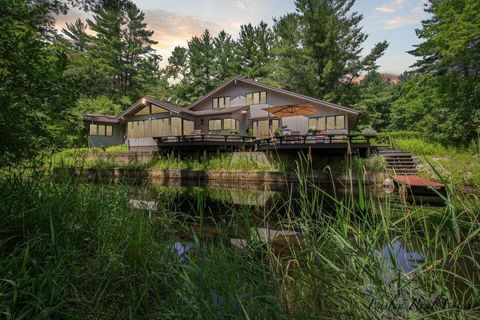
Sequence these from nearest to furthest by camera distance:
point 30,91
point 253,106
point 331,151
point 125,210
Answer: point 30,91 < point 125,210 < point 331,151 < point 253,106

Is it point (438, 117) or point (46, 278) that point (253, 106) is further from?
point (46, 278)

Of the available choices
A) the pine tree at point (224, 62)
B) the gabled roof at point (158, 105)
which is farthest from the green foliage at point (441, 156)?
the pine tree at point (224, 62)

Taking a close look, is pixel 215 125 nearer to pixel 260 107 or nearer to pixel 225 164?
pixel 260 107

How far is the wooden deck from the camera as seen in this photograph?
44.7 ft

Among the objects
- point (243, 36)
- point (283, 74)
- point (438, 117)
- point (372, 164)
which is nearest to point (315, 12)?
point (283, 74)

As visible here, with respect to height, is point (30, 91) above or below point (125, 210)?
above

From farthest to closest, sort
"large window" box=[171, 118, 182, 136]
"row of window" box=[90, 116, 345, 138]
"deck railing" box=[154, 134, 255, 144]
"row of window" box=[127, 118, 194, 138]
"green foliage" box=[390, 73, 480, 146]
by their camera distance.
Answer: "row of window" box=[127, 118, 194, 138] → "large window" box=[171, 118, 182, 136] → "row of window" box=[90, 116, 345, 138] → "deck railing" box=[154, 134, 255, 144] → "green foliage" box=[390, 73, 480, 146]

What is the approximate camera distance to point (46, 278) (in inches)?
82.2

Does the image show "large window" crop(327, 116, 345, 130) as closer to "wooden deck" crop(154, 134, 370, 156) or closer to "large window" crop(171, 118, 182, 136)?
"wooden deck" crop(154, 134, 370, 156)

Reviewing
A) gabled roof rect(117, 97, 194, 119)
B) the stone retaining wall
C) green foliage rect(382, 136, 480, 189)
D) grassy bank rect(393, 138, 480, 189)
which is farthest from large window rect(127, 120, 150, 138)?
grassy bank rect(393, 138, 480, 189)

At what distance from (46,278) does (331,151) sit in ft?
44.1

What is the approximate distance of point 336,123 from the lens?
66.1ft

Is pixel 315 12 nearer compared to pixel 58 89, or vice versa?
pixel 58 89

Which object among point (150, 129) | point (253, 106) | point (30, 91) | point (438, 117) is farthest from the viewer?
point (150, 129)
